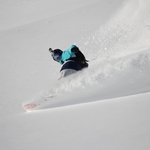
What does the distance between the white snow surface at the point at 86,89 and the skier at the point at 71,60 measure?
0.62ft

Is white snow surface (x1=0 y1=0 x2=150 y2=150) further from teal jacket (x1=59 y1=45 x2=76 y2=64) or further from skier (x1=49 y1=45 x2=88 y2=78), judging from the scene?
teal jacket (x1=59 y1=45 x2=76 y2=64)

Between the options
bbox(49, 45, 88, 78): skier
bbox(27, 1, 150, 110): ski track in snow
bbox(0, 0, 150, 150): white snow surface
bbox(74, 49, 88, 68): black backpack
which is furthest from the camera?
bbox(74, 49, 88, 68): black backpack

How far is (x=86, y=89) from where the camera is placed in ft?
12.1

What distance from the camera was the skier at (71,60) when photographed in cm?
439

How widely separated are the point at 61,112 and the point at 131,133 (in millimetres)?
1179

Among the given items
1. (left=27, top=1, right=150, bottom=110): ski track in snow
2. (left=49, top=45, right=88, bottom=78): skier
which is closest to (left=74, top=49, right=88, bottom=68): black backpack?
(left=49, top=45, right=88, bottom=78): skier

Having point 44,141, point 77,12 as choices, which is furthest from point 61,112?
point 77,12

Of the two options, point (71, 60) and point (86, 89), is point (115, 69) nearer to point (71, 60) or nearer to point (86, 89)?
point (86, 89)

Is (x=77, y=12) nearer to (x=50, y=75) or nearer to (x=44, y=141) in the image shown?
(x=50, y=75)

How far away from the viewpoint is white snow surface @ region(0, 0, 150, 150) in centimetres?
256

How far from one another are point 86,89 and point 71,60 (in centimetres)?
96

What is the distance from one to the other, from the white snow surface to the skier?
0.62 ft

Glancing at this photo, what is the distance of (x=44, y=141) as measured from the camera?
2.72m

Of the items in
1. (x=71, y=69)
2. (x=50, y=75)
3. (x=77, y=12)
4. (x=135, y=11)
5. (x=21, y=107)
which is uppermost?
(x=77, y=12)
